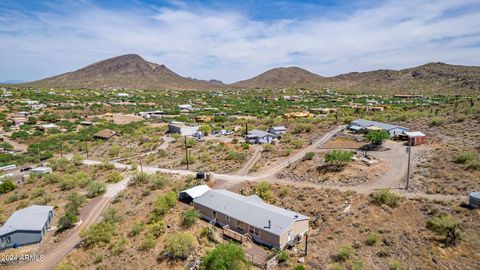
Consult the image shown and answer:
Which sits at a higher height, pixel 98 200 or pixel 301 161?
pixel 301 161

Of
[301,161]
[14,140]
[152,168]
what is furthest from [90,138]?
[301,161]

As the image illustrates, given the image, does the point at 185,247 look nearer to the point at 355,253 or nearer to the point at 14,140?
the point at 355,253

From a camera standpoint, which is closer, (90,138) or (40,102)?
(90,138)

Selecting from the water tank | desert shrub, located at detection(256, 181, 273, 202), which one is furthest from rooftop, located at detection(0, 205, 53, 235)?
the water tank

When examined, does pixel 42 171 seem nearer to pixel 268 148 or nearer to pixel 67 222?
pixel 67 222

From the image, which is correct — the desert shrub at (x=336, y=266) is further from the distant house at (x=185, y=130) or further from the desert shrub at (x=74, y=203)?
the distant house at (x=185, y=130)

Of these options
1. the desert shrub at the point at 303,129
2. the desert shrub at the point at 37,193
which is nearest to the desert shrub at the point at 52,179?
the desert shrub at the point at 37,193

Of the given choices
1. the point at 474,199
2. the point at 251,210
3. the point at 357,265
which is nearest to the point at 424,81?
the point at 474,199
